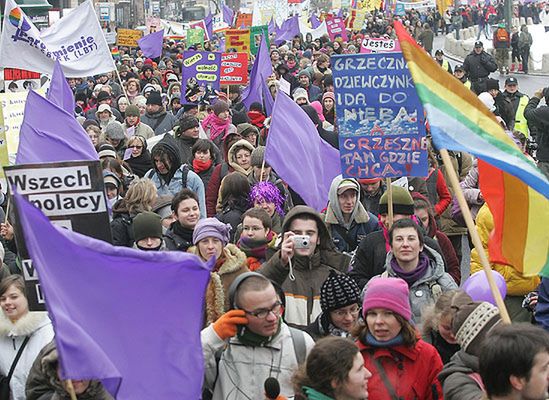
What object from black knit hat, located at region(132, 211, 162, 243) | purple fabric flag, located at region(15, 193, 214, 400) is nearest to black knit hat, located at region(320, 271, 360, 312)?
purple fabric flag, located at region(15, 193, 214, 400)

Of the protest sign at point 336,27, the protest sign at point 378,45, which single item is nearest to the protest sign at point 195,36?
the protest sign at point 336,27

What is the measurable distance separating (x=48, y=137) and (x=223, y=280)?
2649 mm

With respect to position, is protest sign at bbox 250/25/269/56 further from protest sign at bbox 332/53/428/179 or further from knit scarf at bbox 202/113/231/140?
protest sign at bbox 332/53/428/179

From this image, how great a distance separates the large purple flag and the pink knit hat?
13.6 feet

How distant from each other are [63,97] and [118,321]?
7781 mm

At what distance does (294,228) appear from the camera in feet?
23.0

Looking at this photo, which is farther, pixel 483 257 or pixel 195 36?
pixel 195 36

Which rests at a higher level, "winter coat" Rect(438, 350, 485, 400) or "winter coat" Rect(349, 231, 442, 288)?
"winter coat" Rect(438, 350, 485, 400)

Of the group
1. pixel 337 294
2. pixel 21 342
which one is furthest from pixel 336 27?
pixel 337 294

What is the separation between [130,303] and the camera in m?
4.96

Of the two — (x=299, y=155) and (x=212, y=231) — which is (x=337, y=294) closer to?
(x=212, y=231)

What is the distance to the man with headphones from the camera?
17.9ft

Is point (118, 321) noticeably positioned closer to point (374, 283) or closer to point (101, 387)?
point (101, 387)

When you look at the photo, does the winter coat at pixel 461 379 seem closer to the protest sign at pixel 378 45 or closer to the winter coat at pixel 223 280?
the winter coat at pixel 223 280
